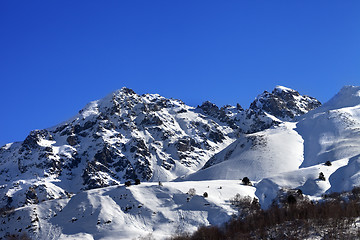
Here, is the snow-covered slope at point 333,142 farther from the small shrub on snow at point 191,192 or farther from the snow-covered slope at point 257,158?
the small shrub on snow at point 191,192

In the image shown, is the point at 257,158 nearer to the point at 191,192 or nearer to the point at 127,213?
the point at 191,192

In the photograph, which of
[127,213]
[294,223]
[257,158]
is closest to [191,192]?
[127,213]

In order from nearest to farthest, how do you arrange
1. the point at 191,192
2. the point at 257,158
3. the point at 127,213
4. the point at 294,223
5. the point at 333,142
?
the point at 294,223, the point at 127,213, the point at 191,192, the point at 257,158, the point at 333,142

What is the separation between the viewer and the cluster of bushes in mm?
69681

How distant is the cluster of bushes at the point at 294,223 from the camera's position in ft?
229

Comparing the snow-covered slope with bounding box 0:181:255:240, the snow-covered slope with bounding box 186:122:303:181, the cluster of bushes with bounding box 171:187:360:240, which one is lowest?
the cluster of bushes with bounding box 171:187:360:240

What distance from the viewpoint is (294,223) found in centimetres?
7538

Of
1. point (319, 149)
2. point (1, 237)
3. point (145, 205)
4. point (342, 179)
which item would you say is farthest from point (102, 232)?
point (319, 149)

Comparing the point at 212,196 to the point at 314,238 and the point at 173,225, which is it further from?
the point at 314,238

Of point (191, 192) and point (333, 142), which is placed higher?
point (333, 142)

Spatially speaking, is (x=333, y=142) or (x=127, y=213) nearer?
(x=127, y=213)

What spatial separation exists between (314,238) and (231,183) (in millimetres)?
50077

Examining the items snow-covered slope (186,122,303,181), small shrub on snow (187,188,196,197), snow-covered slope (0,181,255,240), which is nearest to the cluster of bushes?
snow-covered slope (0,181,255,240)

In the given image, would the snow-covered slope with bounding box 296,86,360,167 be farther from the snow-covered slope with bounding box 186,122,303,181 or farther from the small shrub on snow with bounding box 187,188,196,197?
the small shrub on snow with bounding box 187,188,196,197
